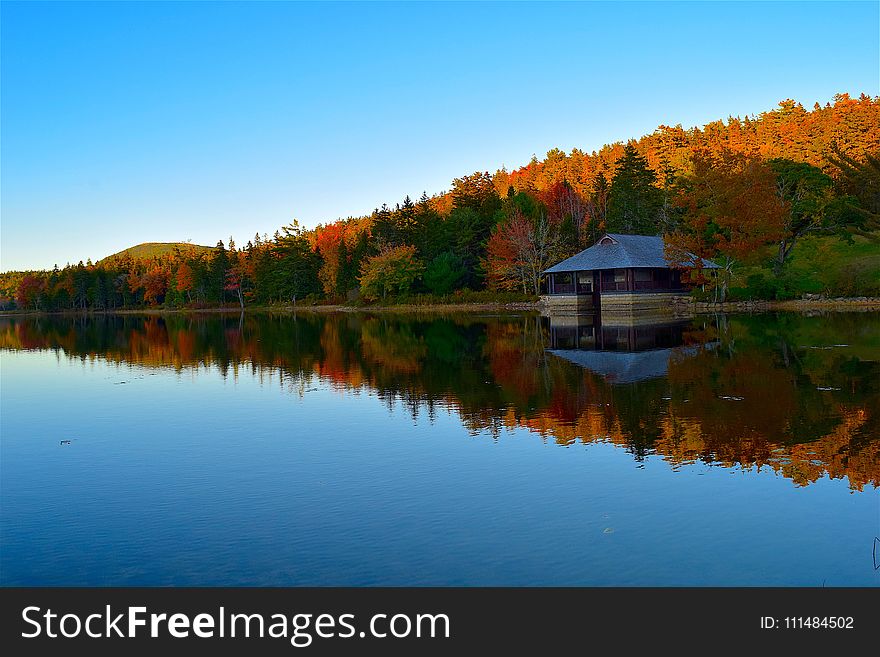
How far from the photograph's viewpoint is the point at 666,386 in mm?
18891

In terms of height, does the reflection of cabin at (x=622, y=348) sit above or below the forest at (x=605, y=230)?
below

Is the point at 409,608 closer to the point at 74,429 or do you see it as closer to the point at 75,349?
the point at 74,429

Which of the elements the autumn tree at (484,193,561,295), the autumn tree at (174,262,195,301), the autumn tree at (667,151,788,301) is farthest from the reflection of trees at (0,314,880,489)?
the autumn tree at (174,262,195,301)

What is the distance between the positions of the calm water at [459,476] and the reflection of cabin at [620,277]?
30.2 meters

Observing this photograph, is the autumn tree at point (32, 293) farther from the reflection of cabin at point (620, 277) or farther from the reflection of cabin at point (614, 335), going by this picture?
the reflection of cabin at point (614, 335)

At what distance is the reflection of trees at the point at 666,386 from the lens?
12227mm

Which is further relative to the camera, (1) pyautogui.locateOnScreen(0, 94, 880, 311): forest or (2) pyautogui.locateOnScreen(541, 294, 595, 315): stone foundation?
(2) pyautogui.locateOnScreen(541, 294, 595, 315): stone foundation

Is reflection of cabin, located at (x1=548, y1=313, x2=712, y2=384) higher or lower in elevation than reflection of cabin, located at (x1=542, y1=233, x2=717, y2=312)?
lower

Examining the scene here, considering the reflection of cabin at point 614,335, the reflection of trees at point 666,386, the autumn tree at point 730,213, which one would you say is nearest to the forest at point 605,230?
the autumn tree at point 730,213

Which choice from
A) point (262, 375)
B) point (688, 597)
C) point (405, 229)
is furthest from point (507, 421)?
point (405, 229)

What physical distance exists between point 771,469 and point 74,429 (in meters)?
15.1

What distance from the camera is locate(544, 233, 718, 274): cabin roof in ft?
178

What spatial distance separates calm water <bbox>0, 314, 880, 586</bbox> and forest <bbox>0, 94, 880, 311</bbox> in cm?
3399

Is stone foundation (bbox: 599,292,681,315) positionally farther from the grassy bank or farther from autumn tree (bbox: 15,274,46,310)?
autumn tree (bbox: 15,274,46,310)
